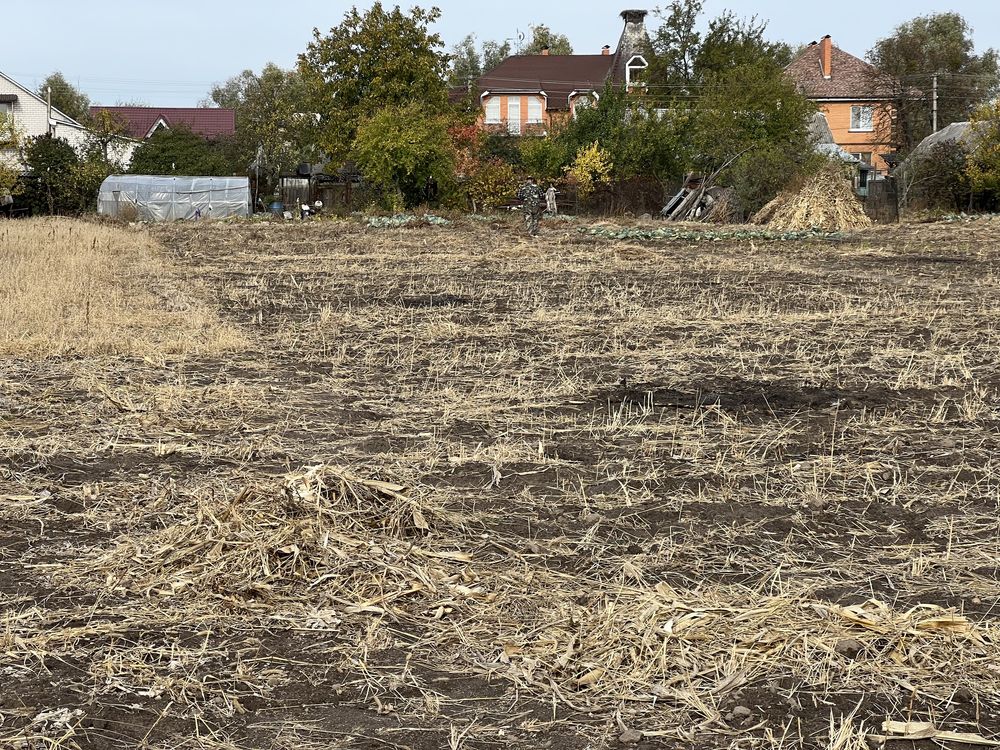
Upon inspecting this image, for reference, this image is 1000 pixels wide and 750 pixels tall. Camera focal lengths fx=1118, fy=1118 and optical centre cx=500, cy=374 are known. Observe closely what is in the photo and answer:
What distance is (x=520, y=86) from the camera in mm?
66625

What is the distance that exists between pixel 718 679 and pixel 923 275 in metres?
15.4

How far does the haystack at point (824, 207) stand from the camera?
98.9 ft

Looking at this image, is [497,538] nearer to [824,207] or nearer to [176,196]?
[824,207]

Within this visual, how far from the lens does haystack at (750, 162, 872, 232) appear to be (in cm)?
3014

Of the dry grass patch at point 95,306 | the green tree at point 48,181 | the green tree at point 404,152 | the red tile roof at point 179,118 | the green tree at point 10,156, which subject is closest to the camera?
the dry grass patch at point 95,306

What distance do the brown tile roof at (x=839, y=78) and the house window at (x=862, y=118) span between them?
2.66 feet

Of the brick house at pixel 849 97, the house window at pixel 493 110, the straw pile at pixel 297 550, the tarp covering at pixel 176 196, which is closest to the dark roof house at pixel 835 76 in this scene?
the brick house at pixel 849 97

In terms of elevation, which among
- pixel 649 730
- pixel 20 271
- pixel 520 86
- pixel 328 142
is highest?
pixel 520 86

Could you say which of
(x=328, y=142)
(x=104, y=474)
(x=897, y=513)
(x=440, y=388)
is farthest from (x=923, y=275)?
(x=328, y=142)

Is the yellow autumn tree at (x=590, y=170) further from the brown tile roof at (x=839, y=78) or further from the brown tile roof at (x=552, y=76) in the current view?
the brown tile roof at (x=839, y=78)

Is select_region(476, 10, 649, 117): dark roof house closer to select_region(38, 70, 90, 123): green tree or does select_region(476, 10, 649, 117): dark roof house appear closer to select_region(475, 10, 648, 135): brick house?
select_region(475, 10, 648, 135): brick house

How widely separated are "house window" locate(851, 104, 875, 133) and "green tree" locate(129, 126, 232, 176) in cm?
3710

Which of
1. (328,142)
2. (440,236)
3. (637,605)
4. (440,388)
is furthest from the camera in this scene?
(328,142)

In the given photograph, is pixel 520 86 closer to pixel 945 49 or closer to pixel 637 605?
pixel 945 49
